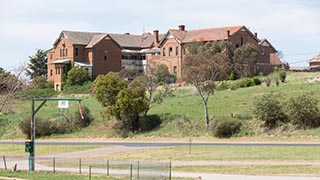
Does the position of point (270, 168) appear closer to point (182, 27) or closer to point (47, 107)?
point (47, 107)

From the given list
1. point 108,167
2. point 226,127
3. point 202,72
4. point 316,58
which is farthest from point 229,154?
point 316,58

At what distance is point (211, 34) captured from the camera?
4409 inches

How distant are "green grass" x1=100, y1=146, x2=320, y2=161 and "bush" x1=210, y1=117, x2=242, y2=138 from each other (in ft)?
34.3

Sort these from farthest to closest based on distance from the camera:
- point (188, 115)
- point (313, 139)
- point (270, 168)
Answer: point (188, 115) → point (313, 139) → point (270, 168)

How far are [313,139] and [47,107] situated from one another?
4844 centimetres

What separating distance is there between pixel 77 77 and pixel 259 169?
258 ft

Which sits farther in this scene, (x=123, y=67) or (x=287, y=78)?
(x=123, y=67)

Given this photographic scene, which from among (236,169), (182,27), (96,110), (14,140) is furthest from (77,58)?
(236,169)

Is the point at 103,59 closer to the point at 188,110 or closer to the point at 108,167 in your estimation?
the point at 188,110

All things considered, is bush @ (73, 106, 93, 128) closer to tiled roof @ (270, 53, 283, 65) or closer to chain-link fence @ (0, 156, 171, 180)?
chain-link fence @ (0, 156, 171, 180)

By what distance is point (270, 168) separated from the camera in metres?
40.2

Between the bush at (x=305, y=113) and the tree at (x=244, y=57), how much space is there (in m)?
36.4

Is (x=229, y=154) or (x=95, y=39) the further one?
(x=95, y=39)

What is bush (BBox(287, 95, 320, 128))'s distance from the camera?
6894cm
